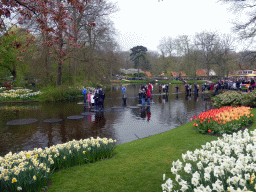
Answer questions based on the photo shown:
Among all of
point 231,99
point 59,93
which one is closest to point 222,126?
point 231,99

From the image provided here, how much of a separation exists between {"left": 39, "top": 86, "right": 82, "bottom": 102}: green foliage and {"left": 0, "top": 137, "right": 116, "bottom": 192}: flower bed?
1779 centimetres

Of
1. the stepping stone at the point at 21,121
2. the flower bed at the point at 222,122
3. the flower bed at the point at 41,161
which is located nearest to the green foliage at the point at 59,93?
the stepping stone at the point at 21,121

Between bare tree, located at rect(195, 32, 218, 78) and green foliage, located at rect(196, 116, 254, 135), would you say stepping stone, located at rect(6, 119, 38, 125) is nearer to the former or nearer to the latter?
green foliage, located at rect(196, 116, 254, 135)

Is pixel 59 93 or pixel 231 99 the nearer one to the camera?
pixel 231 99

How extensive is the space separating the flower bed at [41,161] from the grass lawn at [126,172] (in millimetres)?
243

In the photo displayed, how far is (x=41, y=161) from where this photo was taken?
16.0ft

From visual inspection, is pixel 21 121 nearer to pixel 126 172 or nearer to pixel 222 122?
pixel 126 172

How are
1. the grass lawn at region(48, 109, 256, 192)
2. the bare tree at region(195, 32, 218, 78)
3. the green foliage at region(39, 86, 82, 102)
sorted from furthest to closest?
the bare tree at region(195, 32, 218, 78) → the green foliage at region(39, 86, 82, 102) → the grass lawn at region(48, 109, 256, 192)

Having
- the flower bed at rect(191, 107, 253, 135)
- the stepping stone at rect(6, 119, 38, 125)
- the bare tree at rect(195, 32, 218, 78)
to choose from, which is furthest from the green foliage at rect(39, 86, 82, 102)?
the bare tree at rect(195, 32, 218, 78)

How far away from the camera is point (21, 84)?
29.6 metres

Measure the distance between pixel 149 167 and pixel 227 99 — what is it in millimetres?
13539

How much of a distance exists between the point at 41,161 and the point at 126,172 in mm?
1925

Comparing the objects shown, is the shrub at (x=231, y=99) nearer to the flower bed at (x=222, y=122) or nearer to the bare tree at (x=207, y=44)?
the flower bed at (x=222, y=122)

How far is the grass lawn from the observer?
4.25 meters
